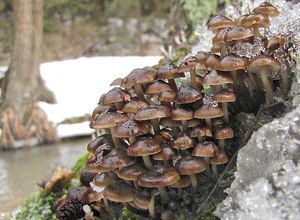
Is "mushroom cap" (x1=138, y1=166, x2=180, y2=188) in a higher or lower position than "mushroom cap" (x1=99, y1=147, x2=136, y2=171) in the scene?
lower

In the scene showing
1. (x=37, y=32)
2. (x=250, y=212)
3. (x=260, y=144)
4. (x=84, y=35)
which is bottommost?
(x=84, y=35)

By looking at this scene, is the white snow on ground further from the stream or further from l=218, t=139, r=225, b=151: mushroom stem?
l=218, t=139, r=225, b=151: mushroom stem

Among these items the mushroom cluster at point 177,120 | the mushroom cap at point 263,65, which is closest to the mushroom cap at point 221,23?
the mushroom cluster at point 177,120

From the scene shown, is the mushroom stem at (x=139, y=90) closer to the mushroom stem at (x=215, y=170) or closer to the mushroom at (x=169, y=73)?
the mushroom at (x=169, y=73)

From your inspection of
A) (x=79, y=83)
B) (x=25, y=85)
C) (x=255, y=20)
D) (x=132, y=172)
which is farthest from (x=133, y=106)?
(x=79, y=83)

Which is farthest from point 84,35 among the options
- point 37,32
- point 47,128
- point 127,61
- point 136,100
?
A: point 136,100

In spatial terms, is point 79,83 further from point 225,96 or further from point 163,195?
point 225,96

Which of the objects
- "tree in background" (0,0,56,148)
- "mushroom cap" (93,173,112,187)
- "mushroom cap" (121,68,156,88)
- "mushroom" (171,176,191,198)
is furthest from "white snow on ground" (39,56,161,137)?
"mushroom" (171,176,191,198)

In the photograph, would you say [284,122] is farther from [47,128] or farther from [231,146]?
[47,128]
